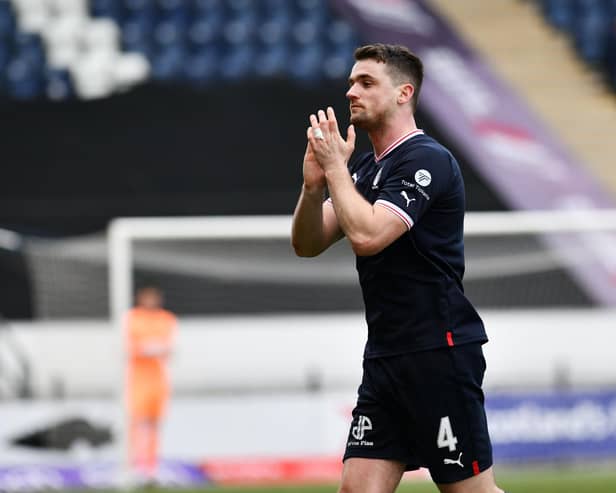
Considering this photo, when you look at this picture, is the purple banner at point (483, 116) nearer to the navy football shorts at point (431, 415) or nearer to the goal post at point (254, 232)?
the goal post at point (254, 232)

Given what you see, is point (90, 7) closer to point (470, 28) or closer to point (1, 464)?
point (470, 28)

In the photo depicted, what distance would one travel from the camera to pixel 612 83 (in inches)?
602

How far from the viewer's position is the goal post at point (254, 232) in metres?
11.0

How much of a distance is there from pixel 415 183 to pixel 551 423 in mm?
7600

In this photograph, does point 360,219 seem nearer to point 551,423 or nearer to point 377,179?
point 377,179

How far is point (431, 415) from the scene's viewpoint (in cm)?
434

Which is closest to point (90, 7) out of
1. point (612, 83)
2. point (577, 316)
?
point (612, 83)

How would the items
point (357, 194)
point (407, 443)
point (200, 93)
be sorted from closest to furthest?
point (357, 194) < point (407, 443) < point (200, 93)

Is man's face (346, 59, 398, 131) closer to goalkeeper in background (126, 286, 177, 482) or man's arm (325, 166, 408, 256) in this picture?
man's arm (325, 166, 408, 256)

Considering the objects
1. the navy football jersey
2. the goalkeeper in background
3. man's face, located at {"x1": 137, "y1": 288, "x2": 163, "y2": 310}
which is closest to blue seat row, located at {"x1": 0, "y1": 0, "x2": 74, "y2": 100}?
man's face, located at {"x1": 137, "y1": 288, "x2": 163, "y2": 310}

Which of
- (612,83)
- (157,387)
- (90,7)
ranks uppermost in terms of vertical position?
(90,7)

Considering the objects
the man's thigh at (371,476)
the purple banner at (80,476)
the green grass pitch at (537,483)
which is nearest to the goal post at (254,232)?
the purple banner at (80,476)

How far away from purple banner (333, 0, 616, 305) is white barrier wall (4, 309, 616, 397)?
1.88 meters

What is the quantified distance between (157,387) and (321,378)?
149 cm
